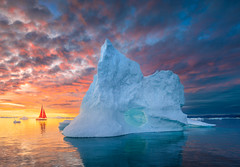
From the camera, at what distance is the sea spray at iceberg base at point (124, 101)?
18.1 m

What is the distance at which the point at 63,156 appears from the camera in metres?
10.2

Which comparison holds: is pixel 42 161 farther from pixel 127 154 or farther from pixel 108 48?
pixel 108 48

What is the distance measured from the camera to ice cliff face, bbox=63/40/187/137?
1809cm

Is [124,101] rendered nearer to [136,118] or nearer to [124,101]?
[124,101]

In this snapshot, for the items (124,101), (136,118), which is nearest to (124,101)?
(124,101)

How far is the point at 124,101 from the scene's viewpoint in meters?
22.0

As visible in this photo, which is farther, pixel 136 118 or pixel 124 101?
pixel 136 118

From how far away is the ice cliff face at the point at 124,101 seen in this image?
18089mm

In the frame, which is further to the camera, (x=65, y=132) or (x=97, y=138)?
(x=65, y=132)

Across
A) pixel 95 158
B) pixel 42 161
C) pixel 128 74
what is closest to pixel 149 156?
pixel 95 158

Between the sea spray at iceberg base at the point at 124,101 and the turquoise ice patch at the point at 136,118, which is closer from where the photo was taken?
the sea spray at iceberg base at the point at 124,101

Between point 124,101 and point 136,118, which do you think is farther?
point 136,118

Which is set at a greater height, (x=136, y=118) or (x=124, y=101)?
(x=124, y=101)

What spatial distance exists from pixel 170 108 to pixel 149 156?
573 inches
